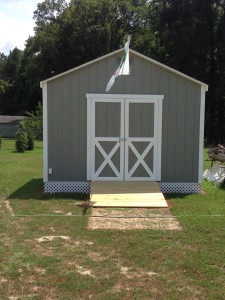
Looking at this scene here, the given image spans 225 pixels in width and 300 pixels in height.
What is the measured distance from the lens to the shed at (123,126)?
28.7ft

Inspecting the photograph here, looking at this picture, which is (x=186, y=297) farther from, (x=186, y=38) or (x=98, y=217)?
(x=186, y=38)

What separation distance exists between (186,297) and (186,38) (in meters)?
31.0

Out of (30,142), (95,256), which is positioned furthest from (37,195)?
(30,142)

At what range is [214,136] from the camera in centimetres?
3412

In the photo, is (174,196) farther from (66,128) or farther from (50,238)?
(50,238)

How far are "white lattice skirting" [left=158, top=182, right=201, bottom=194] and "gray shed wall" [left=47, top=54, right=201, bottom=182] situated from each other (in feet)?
0.32

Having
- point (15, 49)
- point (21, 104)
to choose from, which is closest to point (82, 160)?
point (21, 104)

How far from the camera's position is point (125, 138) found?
888cm

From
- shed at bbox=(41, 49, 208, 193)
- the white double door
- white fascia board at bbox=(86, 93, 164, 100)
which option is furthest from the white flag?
the white double door

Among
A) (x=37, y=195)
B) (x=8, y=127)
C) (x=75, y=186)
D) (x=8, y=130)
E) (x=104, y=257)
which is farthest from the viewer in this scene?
(x=8, y=130)

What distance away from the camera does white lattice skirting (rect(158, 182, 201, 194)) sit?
29.7 ft

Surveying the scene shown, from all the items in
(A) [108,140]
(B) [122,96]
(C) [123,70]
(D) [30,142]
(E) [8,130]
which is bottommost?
(E) [8,130]

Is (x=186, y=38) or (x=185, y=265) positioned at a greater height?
(x=186, y=38)

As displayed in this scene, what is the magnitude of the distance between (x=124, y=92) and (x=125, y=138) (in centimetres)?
107
